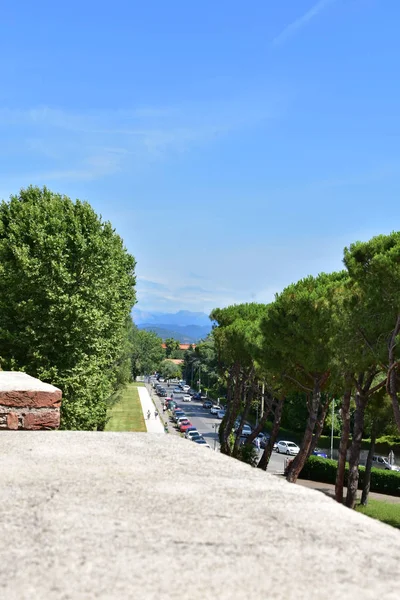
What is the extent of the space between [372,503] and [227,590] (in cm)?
2756

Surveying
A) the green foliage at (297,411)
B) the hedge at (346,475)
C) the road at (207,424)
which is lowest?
the road at (207,424)

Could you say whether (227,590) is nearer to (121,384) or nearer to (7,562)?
(7,562)

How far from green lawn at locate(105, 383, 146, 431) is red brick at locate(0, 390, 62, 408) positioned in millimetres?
31297

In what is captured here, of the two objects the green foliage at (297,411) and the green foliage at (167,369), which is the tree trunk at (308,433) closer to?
the green foliage at (297,411)

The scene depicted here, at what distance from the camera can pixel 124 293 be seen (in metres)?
33.2

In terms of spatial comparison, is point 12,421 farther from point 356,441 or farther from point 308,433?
point 308,433

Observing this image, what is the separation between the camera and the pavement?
8.12ft

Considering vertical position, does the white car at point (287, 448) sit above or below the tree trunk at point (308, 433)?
below

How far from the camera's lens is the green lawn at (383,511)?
21991mm

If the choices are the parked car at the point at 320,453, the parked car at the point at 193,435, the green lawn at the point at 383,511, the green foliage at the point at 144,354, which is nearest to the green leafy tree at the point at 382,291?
the green lawn at the point at 383,511

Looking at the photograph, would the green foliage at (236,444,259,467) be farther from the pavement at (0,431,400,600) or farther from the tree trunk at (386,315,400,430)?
the pavement at (0,431,400,600)

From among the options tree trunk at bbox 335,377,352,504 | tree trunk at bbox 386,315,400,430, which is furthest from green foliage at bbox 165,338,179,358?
tree trunk at bbox 386,315,400,430

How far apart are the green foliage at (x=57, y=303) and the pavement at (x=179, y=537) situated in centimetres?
1636

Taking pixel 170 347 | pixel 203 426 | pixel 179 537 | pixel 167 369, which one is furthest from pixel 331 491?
pixel 170 347
